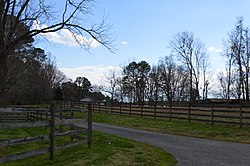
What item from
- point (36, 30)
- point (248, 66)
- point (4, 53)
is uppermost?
point (248, 66)

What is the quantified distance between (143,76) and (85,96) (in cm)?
2513

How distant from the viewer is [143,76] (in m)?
72.6

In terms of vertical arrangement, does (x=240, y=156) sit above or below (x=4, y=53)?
below

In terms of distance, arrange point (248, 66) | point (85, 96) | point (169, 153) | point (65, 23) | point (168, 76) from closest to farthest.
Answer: point (169, 153), point (65, 23), point (248, 66), point (168, 76), point (85, 96)

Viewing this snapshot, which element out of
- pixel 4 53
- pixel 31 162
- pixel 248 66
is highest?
pixel 248 66

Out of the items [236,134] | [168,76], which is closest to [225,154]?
[236,134]

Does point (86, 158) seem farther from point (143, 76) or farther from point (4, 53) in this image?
point (143, 76)

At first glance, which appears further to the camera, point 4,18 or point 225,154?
point 4,18

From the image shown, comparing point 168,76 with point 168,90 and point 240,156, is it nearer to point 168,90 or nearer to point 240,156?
point 168,90

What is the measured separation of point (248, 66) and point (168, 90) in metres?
19.0

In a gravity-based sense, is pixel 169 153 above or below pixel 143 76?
below

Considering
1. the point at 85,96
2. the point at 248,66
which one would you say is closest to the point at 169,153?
the point at 248,66

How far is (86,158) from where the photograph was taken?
7.87 m

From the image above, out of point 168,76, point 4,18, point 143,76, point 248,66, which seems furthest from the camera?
point 143,76
